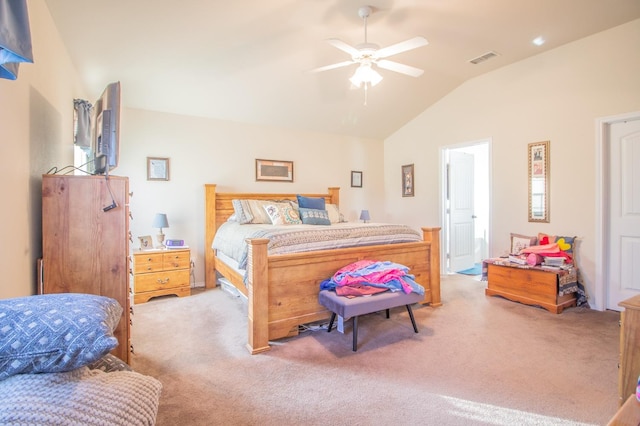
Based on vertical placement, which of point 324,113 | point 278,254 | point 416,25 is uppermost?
point 416,25

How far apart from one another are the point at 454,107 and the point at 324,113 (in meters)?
1.89

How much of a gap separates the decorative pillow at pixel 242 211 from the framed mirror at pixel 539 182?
343cm

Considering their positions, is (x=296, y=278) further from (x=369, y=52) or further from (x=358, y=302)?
(x=369, y=52)

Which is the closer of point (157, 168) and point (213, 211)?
point (157, 168)

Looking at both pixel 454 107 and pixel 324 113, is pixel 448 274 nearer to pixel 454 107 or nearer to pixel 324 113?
pixel 454 107

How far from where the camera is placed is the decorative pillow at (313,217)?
13.5 ft

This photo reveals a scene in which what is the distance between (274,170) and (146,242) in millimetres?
1992

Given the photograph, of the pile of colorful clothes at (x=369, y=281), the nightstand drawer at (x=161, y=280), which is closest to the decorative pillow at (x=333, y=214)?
the pile of colorful clothes at (x=369, y=281)

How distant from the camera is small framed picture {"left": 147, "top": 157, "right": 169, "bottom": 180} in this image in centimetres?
405

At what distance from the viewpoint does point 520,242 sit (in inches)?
151

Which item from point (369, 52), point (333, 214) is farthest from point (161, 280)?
point (369, 52)

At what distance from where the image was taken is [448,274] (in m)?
4.93

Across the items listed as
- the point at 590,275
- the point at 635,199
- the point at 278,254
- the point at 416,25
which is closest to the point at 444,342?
the point at 278,254

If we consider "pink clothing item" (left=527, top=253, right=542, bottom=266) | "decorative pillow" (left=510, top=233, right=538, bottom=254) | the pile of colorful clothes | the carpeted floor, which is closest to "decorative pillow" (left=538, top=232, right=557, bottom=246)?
"decorative pillow" (left=510, top=233, right=538, bottom=254)
